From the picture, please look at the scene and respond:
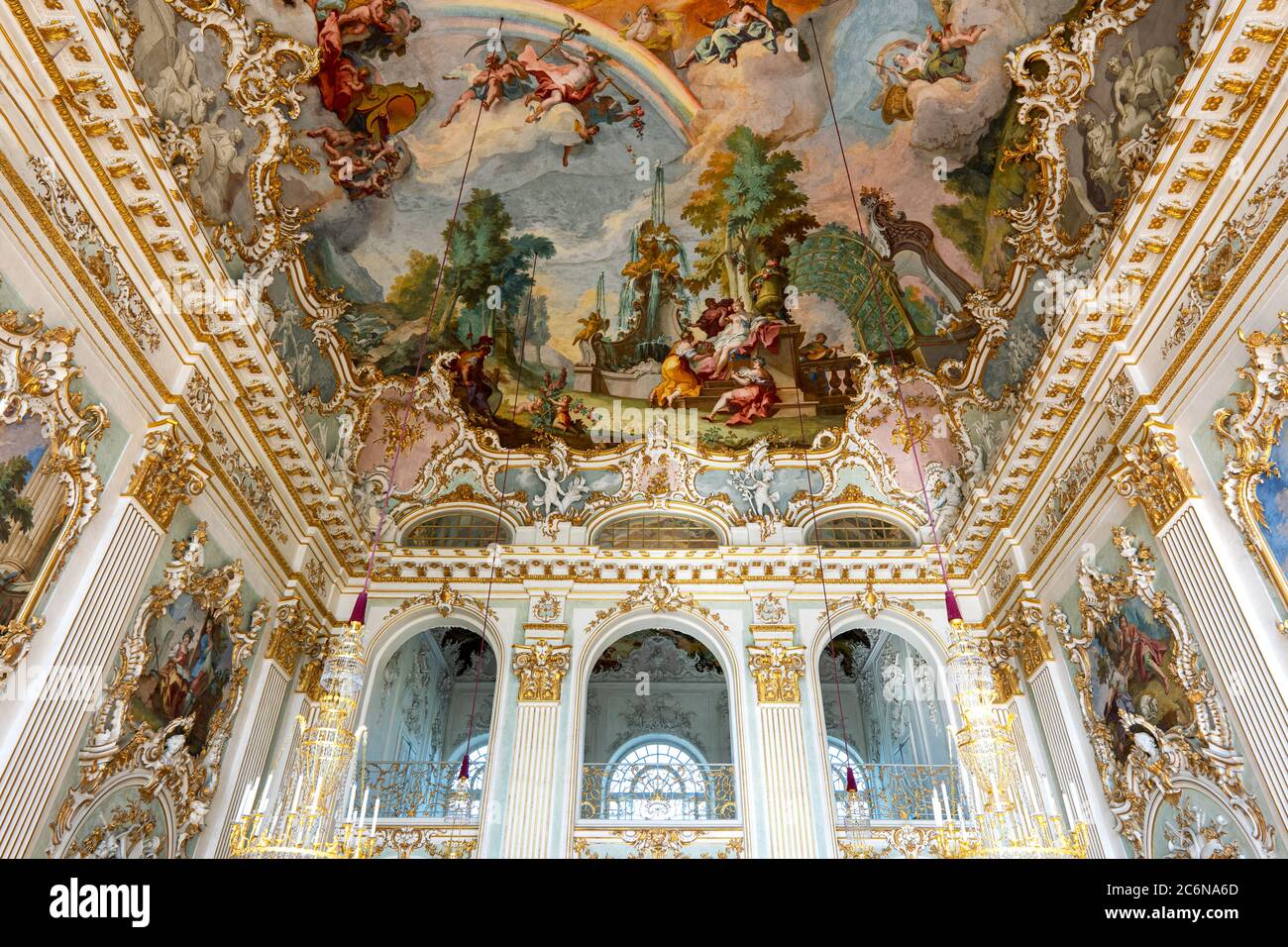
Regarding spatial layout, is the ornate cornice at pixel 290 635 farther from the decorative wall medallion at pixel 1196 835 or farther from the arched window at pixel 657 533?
the decorative wall medallion at pixel 1196 835

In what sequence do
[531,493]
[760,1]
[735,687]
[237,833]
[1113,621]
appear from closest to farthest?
[237,833] → [1113,621] → [760,1] → [735,687] → [531,493]

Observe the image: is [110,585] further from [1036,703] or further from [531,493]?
[1036,703]

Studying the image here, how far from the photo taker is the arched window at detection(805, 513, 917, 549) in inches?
579

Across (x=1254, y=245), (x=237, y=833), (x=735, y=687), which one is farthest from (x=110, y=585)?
(x=1254, y=245)

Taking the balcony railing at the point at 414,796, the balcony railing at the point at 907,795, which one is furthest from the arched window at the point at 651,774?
the balcony railing at the point at 414,796

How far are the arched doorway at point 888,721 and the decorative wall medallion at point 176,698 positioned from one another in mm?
9297

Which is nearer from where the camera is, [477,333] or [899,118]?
[899,118]

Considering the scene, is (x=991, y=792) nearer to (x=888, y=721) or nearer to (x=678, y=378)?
(x=678, y=378)

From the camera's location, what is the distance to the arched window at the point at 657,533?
14.8 metres

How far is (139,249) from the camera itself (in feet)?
26.8

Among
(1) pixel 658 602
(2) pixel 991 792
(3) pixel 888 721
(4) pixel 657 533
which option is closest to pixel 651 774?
(3) pixel 888 721

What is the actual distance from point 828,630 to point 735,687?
1.99 m
